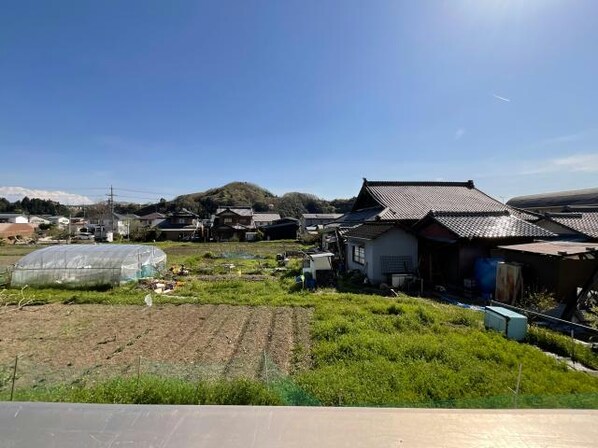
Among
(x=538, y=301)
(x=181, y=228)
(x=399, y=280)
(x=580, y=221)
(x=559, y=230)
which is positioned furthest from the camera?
(x=181, y=228)

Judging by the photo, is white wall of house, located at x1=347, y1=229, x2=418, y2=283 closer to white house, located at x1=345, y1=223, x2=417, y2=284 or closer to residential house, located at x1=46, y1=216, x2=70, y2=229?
white house, located at x1=345, y1=223, x2=417, y2=284

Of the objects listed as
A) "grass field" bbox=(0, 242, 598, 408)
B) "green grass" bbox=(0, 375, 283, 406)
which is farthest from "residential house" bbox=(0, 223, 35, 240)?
"green grass" bbox=(0, 375, 283, 406)

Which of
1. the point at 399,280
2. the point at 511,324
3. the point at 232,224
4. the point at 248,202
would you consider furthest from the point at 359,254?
the point at 248,202

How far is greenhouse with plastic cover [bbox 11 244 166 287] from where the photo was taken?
43.5ft

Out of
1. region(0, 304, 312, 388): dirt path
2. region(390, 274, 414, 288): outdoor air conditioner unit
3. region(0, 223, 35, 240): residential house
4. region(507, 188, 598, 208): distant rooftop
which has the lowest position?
region(0, 304, 312, 388): dirt path

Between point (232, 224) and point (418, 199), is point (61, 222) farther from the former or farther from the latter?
Answer: point (418, 199)

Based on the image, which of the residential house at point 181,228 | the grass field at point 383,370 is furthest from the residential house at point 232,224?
the grass field at point 383,370

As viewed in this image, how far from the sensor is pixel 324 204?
95.7 metres

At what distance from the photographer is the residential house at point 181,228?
46.6 metres

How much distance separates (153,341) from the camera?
24.1 ft

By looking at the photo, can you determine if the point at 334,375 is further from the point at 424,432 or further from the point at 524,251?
the point at 524,251

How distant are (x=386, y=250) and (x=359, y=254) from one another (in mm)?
2057

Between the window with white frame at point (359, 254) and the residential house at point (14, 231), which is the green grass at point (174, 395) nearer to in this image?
the window with white frame at point (359, 254)

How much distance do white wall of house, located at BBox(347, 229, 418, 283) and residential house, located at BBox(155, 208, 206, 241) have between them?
35.9 meters
